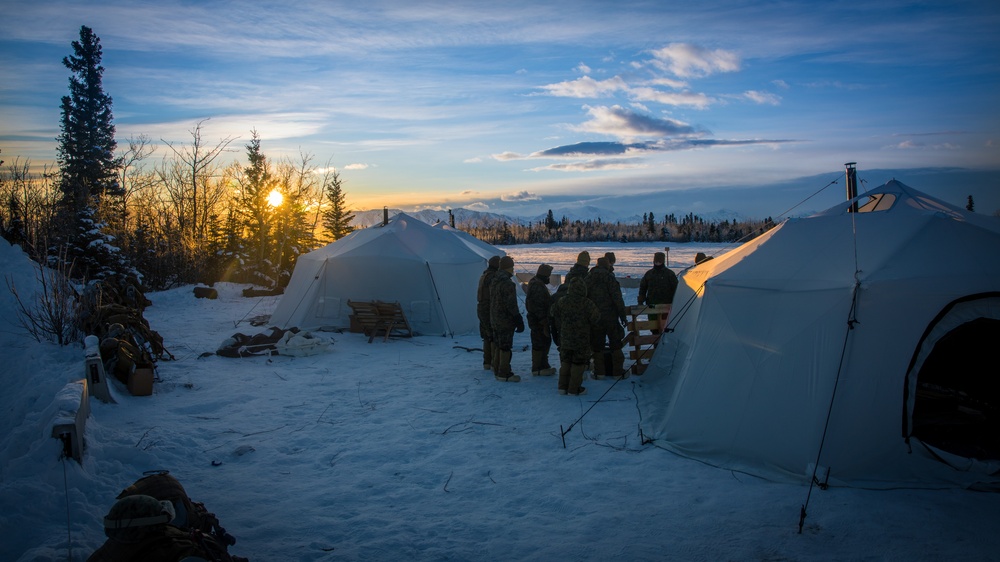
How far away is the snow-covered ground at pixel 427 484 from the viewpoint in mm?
4277

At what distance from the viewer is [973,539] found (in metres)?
4.28

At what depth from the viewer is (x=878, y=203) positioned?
689 centimetres

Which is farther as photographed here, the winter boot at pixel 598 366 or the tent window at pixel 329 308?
the tent window at pixel 329 308

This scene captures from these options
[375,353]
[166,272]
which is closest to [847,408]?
[375,353]

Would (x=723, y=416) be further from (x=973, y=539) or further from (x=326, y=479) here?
(x=326, y=479)

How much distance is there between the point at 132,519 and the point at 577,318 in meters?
5.87

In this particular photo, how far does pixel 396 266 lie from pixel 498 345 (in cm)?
547

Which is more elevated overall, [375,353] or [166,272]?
[166,272]

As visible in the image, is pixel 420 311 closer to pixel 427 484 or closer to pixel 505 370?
pixel 505 370

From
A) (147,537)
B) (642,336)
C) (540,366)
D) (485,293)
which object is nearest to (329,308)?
(485,293)

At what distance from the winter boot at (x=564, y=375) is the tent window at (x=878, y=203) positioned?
14.1 feet

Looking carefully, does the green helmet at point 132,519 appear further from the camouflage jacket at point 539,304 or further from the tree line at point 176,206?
the tree line at point 176,206

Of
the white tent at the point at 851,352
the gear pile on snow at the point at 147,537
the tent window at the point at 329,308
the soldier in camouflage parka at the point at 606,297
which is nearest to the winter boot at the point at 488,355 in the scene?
the soldier in camouflage parka at the point at 606,297

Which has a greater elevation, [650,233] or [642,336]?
[650,233]
